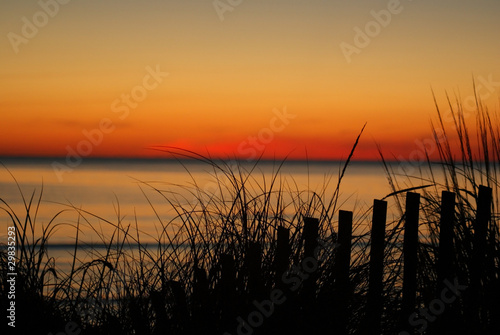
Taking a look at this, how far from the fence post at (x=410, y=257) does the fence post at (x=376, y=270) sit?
3.3 inches

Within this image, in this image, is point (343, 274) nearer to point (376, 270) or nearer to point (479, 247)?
point (376, 270)

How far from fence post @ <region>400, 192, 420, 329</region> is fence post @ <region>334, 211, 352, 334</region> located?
8.1 inches

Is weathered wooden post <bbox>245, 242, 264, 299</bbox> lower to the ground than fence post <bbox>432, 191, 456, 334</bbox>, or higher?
lower

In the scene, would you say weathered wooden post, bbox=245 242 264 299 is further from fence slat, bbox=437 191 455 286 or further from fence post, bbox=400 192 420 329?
fence slat, bbox=437 191 455 286

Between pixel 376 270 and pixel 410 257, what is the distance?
137 millimetres

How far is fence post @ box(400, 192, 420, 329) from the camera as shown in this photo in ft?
6.78

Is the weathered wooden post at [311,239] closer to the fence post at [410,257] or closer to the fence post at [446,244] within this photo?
the fence post at [410,257]

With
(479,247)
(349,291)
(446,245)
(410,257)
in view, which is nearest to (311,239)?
(349,291)

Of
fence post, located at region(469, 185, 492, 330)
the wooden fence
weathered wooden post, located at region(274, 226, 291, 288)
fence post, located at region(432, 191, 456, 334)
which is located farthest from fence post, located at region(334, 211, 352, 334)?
fence post, located at region(469, 185, 492, 330)

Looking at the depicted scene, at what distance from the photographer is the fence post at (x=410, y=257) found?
2066mm

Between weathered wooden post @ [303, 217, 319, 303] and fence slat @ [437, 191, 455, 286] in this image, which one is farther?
weathered wooden post @ [303, 217, 319, 303]

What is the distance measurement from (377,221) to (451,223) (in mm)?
254

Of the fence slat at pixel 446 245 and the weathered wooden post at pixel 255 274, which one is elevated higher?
the fence slat at pixel 446 245

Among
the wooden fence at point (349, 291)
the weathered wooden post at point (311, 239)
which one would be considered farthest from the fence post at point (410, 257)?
the weathered wooden post at point (311, 239)
